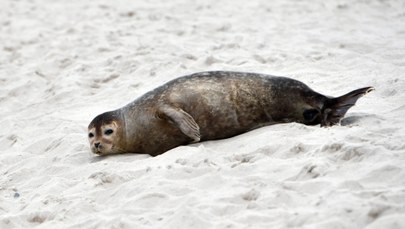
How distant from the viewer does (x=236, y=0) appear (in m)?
10.5

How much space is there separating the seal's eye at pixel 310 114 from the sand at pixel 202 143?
29 centimetres

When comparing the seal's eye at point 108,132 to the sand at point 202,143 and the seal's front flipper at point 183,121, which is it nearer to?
the sand at point 202,143

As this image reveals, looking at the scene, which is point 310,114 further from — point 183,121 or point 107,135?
point 107,135

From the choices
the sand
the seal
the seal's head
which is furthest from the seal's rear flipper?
the seal's head

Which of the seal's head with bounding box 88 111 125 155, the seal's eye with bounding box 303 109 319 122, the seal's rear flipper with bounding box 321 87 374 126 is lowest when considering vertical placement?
the seal's head with bounding box 88 111 125 155

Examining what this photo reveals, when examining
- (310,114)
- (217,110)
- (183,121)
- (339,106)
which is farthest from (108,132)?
(339,106)

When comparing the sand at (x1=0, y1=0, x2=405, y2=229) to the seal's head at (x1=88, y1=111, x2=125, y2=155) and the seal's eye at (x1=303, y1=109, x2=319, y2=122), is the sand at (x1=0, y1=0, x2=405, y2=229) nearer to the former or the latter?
the seal's head at (x1=88, y1=111, x2=125, y2=155)

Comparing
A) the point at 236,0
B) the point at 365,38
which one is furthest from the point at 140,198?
the point at 236,0

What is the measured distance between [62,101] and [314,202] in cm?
394

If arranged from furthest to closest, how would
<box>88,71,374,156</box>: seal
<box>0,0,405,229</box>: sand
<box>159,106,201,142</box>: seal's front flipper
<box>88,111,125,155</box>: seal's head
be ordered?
<box>88,111,125,155</box>: seal's head
<box>88,71,374,156</box>: seal
<box>159,106,201,142</box>: seal's front flipper
<box>0,0,405,229</box>: sand

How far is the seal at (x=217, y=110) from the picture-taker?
482 cm

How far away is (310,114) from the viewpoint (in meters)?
4.87

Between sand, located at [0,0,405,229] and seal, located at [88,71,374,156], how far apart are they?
15 cm

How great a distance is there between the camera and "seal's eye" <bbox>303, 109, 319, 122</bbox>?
485 centimetres
